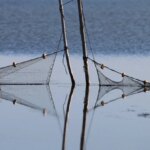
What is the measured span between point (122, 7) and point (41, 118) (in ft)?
124

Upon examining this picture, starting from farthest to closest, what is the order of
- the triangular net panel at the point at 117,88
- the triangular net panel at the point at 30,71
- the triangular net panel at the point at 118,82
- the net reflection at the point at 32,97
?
the triangular net panel at the point at 30,71 < the triangular net panel at the point at 118,82 < the triangular net panel at the point at 117,88 < the net reflection at the point at 32,97

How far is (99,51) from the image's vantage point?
3083 cm

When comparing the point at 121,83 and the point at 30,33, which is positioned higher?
the point at 30,33

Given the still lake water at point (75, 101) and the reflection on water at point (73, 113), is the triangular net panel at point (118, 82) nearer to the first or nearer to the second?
the reflection on water at point (73, 113)

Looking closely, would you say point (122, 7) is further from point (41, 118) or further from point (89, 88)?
point (41, 118)

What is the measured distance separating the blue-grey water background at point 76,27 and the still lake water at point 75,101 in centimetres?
4

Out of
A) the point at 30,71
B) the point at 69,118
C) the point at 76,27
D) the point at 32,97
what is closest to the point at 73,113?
the point at 69,118

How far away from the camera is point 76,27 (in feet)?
134

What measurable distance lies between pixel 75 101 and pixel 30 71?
2.24 metres

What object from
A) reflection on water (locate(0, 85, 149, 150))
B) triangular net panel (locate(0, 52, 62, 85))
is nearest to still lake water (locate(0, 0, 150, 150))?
reflection on water (locate(0, 85, 149, 150))

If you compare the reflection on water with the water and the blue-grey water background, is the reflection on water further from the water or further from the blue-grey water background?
the blue-grey water background

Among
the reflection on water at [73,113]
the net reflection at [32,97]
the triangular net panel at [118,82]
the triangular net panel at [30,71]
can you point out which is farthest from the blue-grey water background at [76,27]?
the reflection on water at [73,113]

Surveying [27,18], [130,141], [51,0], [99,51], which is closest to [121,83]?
[130,141]

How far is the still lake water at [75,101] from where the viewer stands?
51.0 feet
